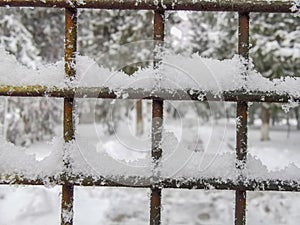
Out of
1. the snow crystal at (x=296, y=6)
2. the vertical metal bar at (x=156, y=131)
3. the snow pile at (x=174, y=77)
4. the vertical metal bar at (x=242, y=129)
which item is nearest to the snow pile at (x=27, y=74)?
the snow pile at (x=174, y=77)

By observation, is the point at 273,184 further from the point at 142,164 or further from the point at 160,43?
the point at 160,43

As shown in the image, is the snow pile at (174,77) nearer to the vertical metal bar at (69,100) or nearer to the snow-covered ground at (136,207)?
the vertical metal bar at (69,100)

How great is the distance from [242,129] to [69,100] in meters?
0.49

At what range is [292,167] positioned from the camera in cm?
122

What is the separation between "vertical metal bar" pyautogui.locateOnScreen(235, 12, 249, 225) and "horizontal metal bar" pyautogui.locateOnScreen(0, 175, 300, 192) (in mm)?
39

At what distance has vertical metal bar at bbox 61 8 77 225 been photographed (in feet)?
3.91

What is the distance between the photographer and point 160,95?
3.82 feet

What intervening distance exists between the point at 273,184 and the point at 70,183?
0.57 meters

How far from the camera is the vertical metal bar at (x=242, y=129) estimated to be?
1185 millimetres

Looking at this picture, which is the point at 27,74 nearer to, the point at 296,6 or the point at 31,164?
the point at 31,164

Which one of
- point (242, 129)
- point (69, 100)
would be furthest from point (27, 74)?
point (242, 129)

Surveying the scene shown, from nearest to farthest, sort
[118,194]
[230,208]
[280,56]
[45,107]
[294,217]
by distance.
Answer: [294,217] < [230,208] < [118,194] < [280,56] < [45,107]

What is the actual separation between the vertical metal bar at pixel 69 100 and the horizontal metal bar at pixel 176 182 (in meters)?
0.04

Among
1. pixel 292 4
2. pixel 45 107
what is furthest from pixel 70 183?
pixel 45 107
